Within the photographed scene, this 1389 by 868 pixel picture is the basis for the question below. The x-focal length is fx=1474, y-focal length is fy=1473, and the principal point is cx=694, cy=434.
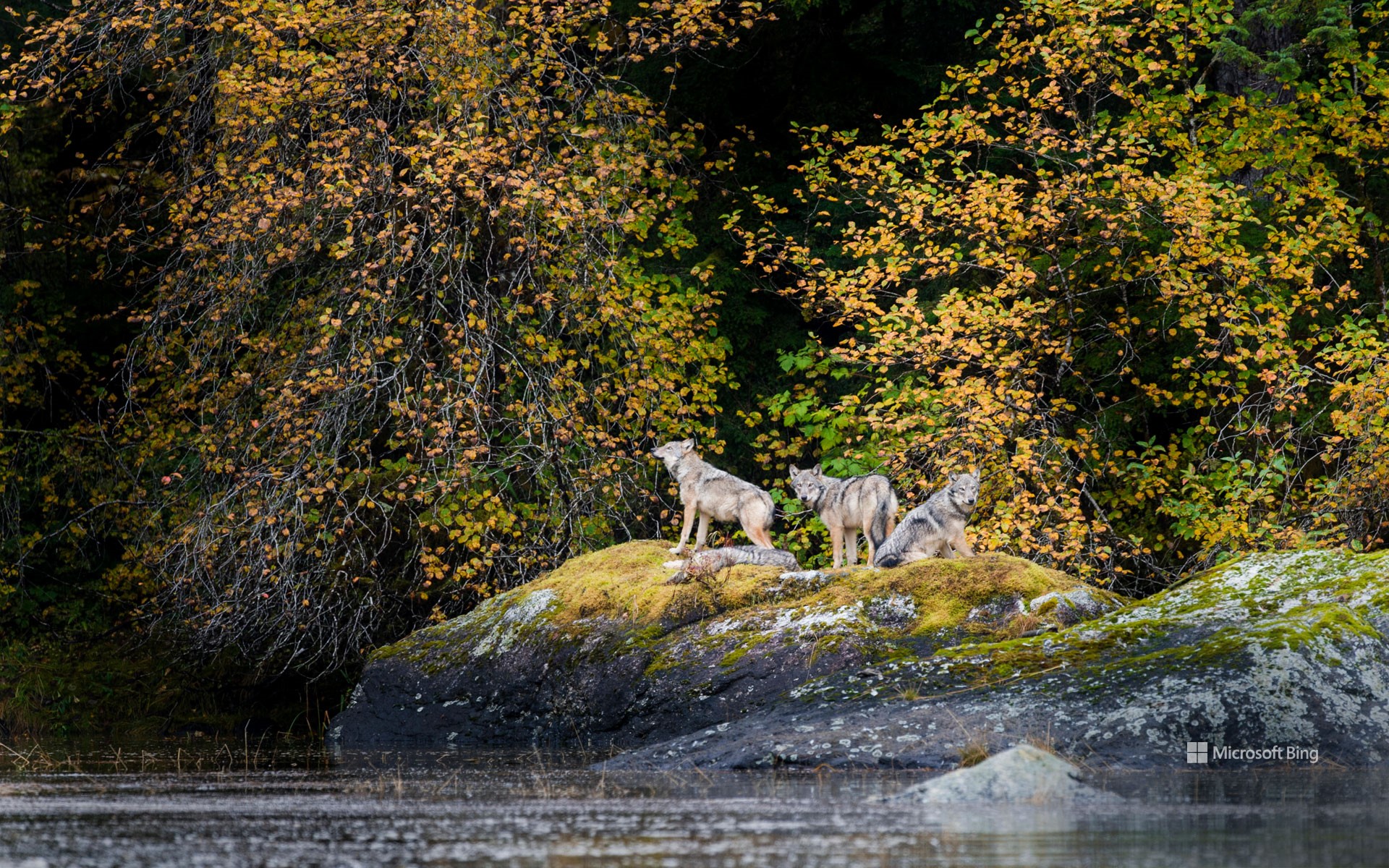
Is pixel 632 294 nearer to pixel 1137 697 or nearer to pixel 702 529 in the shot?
pixel 702 529

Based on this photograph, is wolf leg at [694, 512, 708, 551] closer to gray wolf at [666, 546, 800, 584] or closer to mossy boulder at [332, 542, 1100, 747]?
gray wolf at [666, 546, 800, 584]

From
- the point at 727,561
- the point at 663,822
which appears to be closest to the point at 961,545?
the point at 727,561

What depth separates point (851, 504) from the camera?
38.2 feet

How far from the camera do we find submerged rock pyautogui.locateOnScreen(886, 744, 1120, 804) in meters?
6.74

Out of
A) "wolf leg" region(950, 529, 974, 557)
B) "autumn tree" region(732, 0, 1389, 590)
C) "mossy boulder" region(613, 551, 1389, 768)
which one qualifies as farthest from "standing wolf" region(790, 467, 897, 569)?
"autumn tree" region(732, 0, 1389, 590)

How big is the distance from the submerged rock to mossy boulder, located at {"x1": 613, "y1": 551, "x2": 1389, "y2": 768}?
1122mm

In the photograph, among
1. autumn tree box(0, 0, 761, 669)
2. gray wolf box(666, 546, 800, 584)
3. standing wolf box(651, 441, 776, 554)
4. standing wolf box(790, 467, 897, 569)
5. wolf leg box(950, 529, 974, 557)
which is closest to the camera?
wolf leg box(950, 529, 974, 557)

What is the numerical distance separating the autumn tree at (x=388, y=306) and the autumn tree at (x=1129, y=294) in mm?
2420

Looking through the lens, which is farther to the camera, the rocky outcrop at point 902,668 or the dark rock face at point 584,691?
the dark rock face at point 584,691

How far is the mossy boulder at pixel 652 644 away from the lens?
1031cm

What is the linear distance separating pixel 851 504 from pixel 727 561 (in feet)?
3.62

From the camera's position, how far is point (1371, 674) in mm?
8594

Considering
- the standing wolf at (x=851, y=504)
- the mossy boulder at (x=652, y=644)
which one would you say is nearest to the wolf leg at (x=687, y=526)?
the mossy boulder at (x=652, y=644)

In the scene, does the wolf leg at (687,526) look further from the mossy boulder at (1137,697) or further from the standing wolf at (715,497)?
the mossy boulder at (1137,697)
